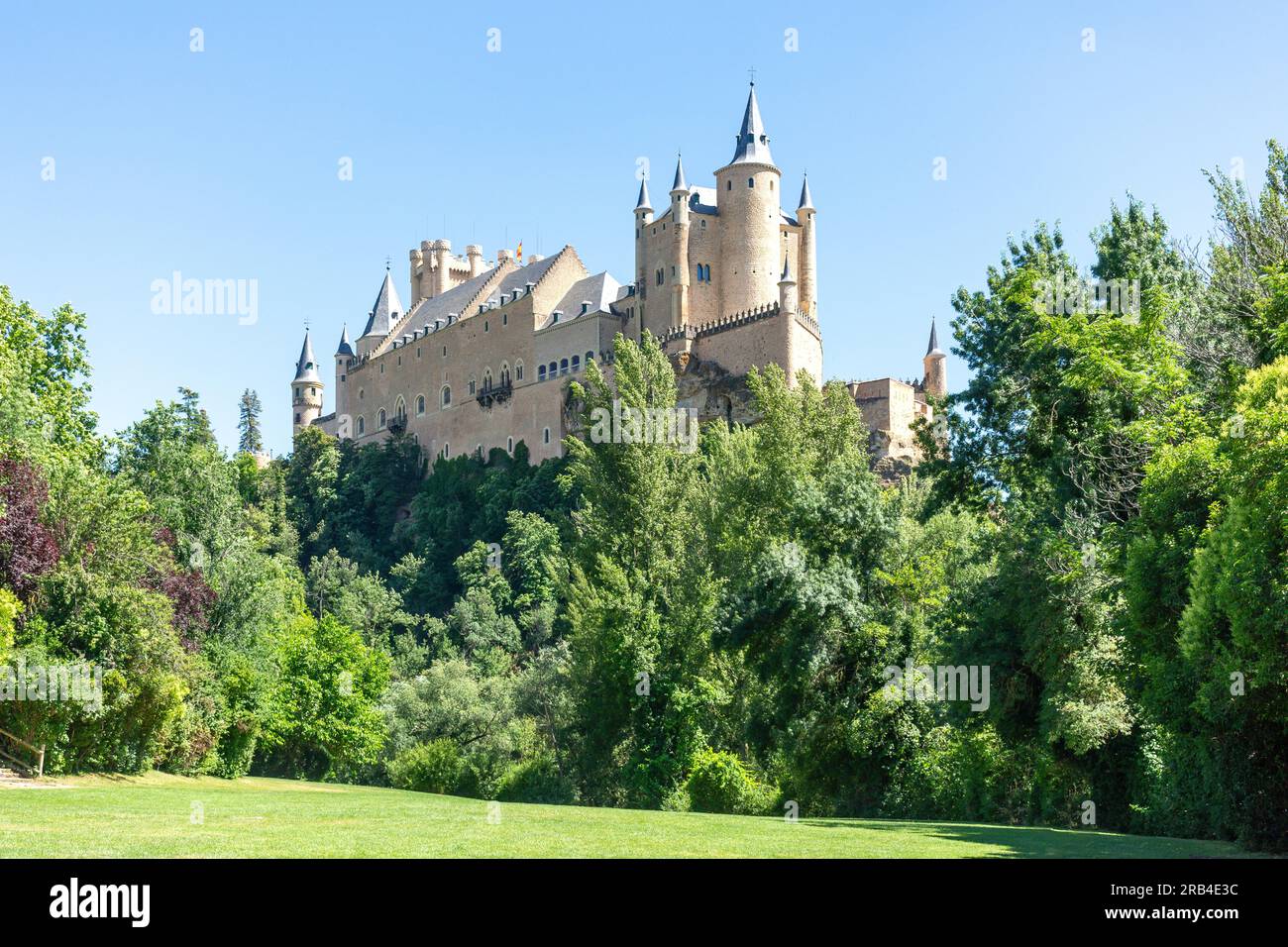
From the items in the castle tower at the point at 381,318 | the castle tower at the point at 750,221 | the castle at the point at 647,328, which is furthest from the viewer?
the castle tower at the point at 381,318

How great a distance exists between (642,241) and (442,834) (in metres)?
71.7

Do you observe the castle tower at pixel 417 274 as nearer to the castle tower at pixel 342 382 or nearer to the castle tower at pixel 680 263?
the castle tower at pixel 342 382

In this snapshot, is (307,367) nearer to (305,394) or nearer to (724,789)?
(305,394)

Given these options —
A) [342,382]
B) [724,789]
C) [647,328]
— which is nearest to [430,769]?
[724,789]

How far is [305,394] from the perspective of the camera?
130750mm

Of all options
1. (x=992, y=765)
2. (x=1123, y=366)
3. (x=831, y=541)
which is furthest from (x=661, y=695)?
(x=1123, y=366)

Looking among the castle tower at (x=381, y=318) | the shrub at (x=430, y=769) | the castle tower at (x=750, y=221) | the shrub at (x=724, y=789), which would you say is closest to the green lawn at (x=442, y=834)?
the shrub at (x=724, y=789)

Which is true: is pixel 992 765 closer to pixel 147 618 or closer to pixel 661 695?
pixel 661 695

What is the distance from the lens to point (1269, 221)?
25.8 meters

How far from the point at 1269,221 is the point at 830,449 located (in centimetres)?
1774

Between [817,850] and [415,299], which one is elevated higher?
[415,299]

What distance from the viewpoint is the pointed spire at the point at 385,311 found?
118 m

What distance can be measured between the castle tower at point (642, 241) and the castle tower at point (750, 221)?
18.3 feet
